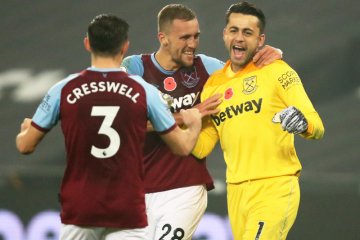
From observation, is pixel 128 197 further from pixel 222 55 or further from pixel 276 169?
pixel 222 55

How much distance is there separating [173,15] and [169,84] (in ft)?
1.33

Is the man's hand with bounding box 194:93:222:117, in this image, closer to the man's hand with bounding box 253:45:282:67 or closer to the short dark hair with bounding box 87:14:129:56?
the man's hand with bounding box 253:45:282:67

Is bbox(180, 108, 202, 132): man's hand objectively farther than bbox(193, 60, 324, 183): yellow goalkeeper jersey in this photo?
No

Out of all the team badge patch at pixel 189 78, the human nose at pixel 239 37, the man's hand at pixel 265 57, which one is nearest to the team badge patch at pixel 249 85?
the man's hand at pixel 265 57

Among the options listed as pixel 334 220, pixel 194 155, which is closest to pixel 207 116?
pixel 194 155

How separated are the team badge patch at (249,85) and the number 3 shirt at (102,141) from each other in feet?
3.41

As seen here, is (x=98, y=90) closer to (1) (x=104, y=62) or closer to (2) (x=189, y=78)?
(1) (x=104, y=62)

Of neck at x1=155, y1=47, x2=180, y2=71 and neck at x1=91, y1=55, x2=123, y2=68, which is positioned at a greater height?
neck at x1=155, y1=47, x2=180, y2=71

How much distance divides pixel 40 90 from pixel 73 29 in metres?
0.67

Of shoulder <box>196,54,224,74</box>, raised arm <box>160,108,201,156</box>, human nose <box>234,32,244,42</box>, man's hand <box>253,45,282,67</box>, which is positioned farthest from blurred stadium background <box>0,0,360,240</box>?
raised arm <box>160,108,201,156</box>

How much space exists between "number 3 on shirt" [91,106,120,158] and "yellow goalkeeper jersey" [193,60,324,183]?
1150 mm

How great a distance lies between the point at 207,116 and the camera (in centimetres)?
542

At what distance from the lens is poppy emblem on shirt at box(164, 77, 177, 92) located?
5582 millimetres

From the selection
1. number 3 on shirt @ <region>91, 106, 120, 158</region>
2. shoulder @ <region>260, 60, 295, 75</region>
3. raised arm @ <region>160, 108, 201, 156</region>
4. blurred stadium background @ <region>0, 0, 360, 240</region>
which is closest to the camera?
number 3 on shirt @ <region>91, 106, 120, 158</region>
